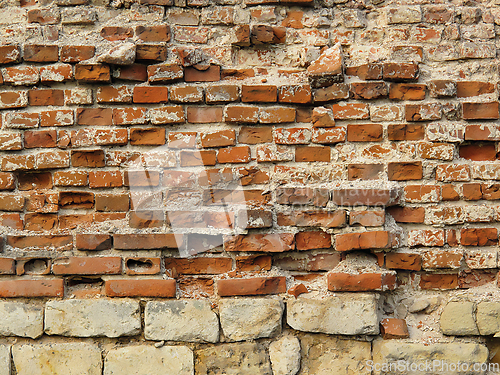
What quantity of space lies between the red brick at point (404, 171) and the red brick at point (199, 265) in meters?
0.75

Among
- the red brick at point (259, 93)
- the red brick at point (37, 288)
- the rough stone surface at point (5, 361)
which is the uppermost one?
the red brick at point (259, 93)

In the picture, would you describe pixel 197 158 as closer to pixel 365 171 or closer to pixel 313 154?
pixel 313 154

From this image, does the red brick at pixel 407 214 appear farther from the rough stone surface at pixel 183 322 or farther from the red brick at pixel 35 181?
the red brick at pixel 35 181

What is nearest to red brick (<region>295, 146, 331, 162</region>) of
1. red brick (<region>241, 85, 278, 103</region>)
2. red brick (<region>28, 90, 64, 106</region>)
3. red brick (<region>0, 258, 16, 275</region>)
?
red brick (<region>241, 85, 278, 103</region>)

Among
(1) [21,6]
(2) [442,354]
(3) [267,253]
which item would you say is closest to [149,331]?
(3) [267,253]

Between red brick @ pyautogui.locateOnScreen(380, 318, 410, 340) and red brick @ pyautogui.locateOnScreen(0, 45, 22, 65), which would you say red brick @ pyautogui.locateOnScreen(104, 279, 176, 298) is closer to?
red brick @ pyautogui.locateOnScreen(380, 318, 410, 340)

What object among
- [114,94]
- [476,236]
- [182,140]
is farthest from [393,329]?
[114,94]

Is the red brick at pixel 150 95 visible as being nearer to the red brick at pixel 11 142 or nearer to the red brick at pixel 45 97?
the red brick at pixel 45 97

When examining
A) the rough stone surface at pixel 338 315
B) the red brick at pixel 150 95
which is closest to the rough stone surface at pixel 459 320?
the rough stone surface at pixel 338 315

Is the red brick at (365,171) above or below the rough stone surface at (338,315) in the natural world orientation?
above

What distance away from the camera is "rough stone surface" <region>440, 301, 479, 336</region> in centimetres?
154

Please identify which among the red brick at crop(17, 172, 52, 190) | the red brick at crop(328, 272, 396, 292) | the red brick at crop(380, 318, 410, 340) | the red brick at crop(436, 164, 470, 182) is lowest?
the red brick at crop(380, 318, 410, 340)

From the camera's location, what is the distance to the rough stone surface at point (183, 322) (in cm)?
154

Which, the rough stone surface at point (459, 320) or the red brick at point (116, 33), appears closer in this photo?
the rough stone surface at point (459, 320)
